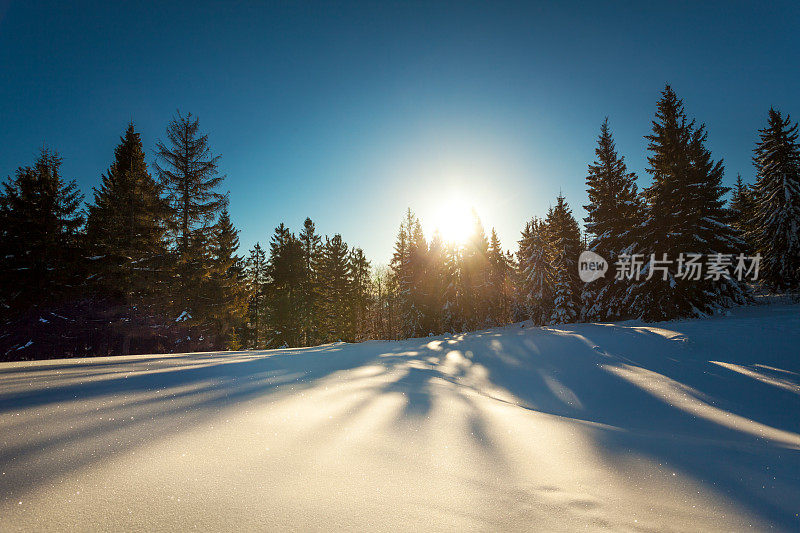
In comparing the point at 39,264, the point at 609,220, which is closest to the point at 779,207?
the point at 609,220

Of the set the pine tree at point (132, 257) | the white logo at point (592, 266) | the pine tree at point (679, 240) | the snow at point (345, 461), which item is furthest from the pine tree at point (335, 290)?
the snow at point (345, 461)

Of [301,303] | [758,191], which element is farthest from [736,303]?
[301,303]

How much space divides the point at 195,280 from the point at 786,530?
20086mm

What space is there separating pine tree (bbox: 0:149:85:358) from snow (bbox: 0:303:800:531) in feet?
48.2

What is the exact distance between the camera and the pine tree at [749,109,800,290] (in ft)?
62.2

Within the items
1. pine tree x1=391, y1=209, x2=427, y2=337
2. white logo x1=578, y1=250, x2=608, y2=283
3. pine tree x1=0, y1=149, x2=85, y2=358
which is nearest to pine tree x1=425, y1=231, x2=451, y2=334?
pine tree x1=391, y1=209, x2=427, y2=337

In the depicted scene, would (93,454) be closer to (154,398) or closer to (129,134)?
(154,398)

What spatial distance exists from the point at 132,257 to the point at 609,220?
2861 cm

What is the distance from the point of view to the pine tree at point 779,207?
18.9 m

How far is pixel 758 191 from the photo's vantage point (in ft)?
69.7

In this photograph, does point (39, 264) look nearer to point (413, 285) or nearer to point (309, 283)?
point (309, 283)

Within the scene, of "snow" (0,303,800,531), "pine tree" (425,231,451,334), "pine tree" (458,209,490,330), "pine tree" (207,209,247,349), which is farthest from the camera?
"pine tree" (458,209,490,330)

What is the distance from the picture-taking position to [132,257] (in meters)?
15.3

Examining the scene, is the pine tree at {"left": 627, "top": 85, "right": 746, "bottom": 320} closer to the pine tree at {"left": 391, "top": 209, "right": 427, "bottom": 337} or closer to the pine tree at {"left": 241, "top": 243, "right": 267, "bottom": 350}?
the pine tree at {"left": 391, "top": 209, "right": 427, "bottom": 337}
